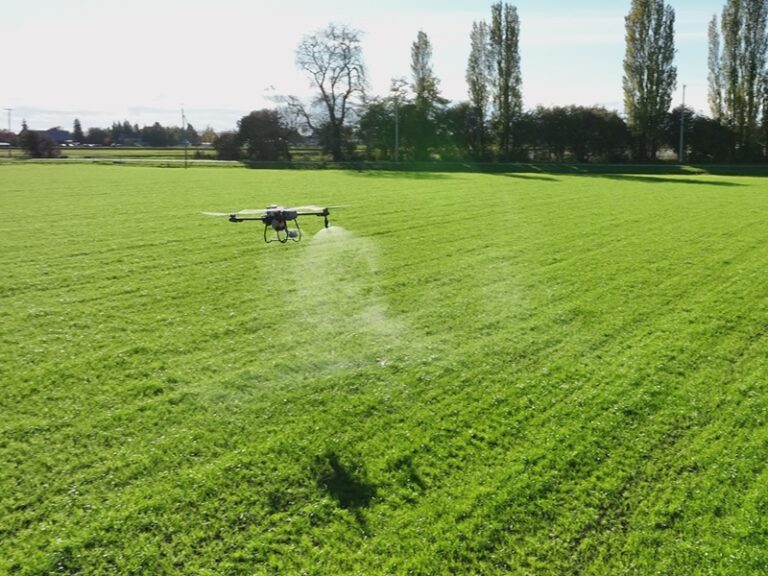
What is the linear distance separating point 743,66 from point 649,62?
9.38 m

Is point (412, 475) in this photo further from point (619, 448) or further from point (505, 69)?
point (505, 69)

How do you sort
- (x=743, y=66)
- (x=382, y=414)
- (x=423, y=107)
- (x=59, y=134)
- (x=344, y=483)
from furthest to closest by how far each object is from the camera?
(x=59, y=134) < (x=423, y=107) < (x=743, y=66) < (x=382, y=414) < (x=344, y=483)

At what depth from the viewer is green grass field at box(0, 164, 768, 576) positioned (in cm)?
504

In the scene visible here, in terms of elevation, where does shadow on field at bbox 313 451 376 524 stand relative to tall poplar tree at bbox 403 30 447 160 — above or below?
below

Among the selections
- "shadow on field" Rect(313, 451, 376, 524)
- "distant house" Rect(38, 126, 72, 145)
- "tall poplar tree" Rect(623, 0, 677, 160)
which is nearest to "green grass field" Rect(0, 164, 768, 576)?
"shadow on field" Rect(313, 451, 376, 524)

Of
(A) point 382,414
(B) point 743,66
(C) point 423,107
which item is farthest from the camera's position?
(C) point 423,107

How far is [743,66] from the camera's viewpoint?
60.4 m

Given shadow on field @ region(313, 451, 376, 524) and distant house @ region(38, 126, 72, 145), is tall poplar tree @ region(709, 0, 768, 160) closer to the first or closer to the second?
shadow on field @ region(313, 451, 376, 524)

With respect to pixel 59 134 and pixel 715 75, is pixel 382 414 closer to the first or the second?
pixel 715 75

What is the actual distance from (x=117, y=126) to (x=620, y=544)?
7287 inches

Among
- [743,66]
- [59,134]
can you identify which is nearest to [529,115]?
[743,66]

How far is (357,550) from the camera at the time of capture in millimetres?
4969

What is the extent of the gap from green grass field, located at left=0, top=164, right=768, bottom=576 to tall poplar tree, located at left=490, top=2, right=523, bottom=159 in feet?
186

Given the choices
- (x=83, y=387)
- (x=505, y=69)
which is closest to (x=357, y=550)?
(x=83, y=387)
